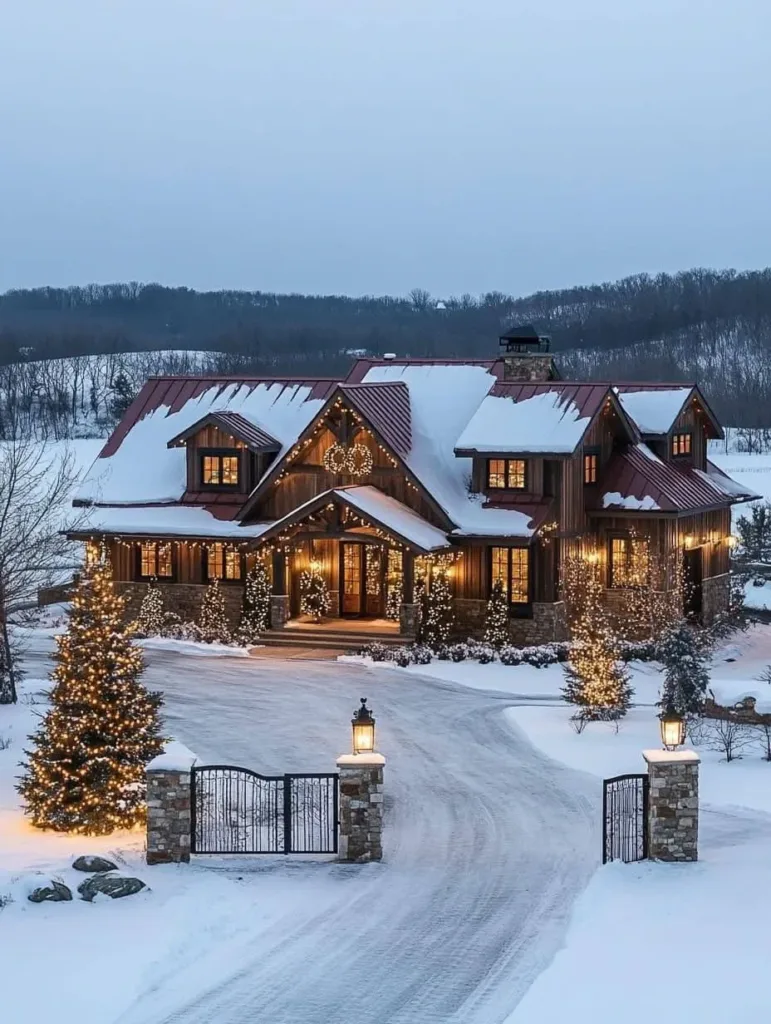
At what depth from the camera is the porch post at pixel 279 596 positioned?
3319 cm

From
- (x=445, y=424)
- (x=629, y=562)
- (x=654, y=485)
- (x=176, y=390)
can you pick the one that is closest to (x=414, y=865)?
(x=629, y=562)

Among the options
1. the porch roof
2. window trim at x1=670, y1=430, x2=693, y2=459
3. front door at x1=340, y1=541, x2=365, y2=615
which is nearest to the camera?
the porch roof

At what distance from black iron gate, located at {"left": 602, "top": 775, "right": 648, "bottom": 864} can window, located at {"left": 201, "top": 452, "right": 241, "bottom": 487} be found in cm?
1873

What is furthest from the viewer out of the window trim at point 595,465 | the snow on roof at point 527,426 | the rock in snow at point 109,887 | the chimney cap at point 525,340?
the chimney cap at point 525,340

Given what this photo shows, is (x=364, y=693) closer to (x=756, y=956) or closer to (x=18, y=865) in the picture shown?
(x=18, y=865)

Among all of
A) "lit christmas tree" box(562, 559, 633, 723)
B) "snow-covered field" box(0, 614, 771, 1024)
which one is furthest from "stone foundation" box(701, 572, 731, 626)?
"snow-covered field" box(0, 614, 771, 1024)

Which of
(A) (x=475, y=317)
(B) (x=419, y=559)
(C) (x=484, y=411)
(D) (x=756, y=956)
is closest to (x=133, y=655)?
(D) (x=756, y=956)

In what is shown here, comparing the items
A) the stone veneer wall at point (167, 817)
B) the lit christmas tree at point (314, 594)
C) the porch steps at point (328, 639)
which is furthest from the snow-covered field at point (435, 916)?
the lit christmas tree at point (314, 594)

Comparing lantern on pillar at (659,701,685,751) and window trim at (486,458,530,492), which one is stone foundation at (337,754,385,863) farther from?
window trim at (486,458,530,492)

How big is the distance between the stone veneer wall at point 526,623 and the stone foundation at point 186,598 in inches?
205

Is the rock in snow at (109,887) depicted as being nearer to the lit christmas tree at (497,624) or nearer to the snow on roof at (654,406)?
the lit christmas tree at (497,624)

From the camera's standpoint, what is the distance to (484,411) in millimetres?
33719

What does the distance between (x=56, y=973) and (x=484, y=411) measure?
71.2ft

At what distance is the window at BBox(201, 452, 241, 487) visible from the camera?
35.3 m
